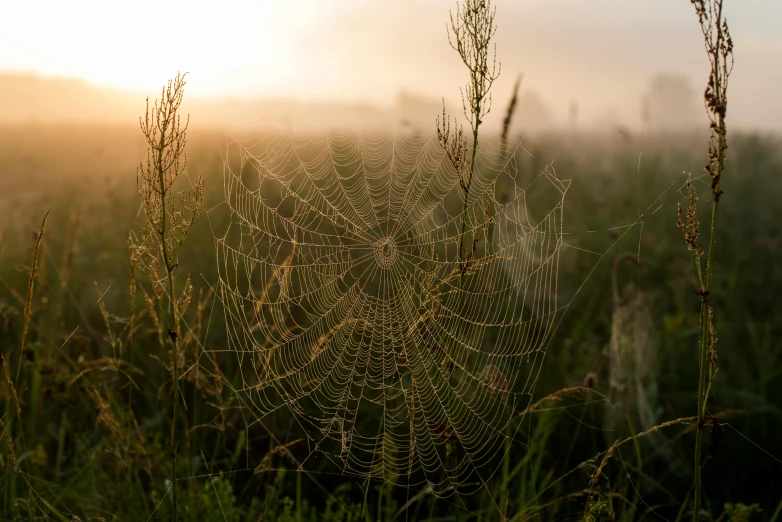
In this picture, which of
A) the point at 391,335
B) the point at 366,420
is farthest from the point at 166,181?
the point at 366,420

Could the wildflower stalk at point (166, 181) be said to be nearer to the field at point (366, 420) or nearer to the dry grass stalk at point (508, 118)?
the field at point (366, 420)

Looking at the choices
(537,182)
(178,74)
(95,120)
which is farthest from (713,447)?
(95,120)

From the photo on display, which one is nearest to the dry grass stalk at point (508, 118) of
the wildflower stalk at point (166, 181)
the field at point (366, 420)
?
the field at point (366, 420)

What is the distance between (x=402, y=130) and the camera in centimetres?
422

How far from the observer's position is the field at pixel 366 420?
8.92 ft

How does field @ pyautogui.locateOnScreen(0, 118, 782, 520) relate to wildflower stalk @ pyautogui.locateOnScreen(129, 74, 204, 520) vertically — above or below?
below

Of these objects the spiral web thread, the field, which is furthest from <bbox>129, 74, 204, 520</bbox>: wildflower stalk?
the spiral web thread

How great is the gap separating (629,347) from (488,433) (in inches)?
40.1

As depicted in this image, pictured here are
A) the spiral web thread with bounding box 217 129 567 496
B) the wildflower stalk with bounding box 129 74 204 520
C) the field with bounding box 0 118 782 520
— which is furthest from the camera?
the spiral web thread with bounding box 217 129 567 496

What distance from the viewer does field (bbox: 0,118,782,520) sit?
8.92 feet


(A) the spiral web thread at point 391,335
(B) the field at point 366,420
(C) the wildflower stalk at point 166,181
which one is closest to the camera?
(C) the wildflower stalk at point 166,181

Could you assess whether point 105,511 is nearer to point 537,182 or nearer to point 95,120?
point 537,182

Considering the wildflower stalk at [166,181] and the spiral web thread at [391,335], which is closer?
the wildflower stalk at [166,181]

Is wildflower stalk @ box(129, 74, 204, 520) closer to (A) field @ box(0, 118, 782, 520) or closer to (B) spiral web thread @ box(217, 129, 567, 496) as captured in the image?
(A) field @ box(0, 118, 782, 520)
